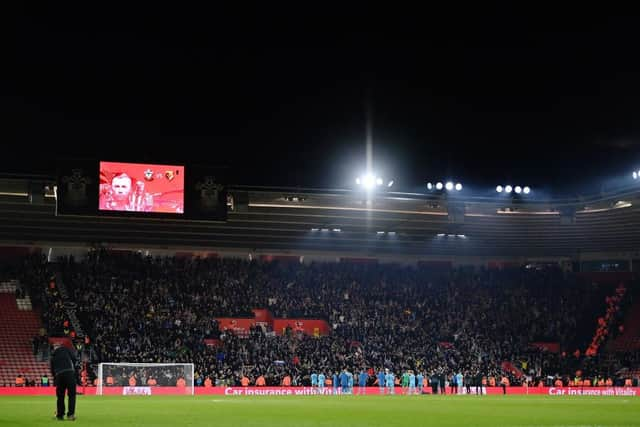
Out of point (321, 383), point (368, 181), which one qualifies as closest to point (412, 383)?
point (321, 383)

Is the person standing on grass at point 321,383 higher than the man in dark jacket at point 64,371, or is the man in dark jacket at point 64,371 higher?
the man in dark jacket at point 64,371

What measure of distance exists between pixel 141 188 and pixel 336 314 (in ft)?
72.3

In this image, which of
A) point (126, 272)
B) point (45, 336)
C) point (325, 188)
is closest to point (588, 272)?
point (325, 188)

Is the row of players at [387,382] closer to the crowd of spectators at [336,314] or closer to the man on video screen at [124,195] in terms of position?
the crowd of spectators at [336,314]

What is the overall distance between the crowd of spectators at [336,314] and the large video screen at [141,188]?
1257 cm

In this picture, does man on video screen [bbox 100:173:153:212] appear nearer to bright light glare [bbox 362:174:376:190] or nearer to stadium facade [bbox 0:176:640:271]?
stadium facade [bbox 0:176:640:271]

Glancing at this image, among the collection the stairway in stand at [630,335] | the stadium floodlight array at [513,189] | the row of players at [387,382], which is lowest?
the row of players at [387,382]

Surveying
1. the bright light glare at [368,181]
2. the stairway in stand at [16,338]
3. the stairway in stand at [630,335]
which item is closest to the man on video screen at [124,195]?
the bright light glare at [368,181]

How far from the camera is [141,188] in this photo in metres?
40.5

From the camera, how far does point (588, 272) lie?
2655 inches

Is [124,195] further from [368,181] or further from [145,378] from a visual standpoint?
[368,181]

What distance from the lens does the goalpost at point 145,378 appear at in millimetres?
44812

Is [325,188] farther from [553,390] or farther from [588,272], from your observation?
[588,272]

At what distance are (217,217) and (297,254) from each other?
25.2m
